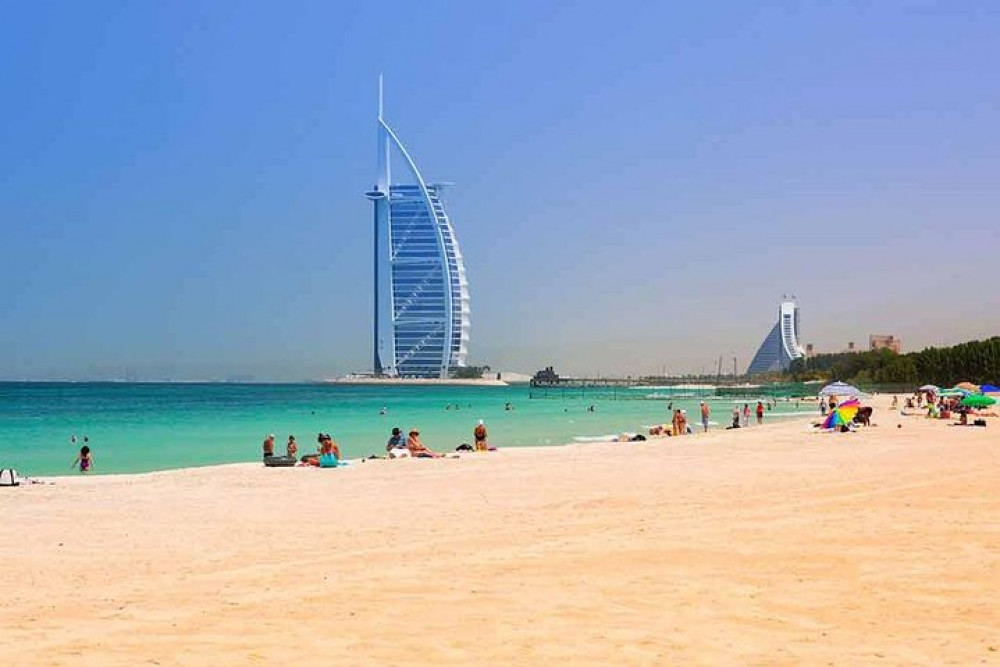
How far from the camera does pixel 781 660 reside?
601 cm

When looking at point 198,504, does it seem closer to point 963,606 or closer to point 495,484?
point 495,484

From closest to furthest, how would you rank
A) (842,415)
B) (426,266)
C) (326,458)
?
(326,458)
(842,415)
(426,266)

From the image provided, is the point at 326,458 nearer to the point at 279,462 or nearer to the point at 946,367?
the point at 279,462

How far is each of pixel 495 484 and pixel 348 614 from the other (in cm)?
1003

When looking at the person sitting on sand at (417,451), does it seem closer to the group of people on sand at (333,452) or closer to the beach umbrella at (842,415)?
the group of people on sand at (333,452)

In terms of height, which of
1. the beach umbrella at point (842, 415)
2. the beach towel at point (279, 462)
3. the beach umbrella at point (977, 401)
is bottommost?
the beach towel at point (279, 462)

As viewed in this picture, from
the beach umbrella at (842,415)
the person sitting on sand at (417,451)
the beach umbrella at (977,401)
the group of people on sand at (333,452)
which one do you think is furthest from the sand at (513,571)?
the beach umbrella at (977,401)

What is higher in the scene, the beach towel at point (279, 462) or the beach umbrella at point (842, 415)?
the beach umbrella at point (842, 415)

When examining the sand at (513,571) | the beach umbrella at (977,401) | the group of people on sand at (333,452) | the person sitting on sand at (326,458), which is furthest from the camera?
the beach umbrella at (977,401)

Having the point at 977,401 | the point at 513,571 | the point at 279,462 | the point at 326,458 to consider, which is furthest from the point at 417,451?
the point at 977,401

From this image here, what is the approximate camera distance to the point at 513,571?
905 centimetres

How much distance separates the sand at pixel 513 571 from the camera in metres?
6.43

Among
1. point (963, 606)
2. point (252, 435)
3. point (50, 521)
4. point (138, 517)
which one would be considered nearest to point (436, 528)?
point (138, 517)

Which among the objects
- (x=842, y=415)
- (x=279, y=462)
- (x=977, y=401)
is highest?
(x=977, y=401)
